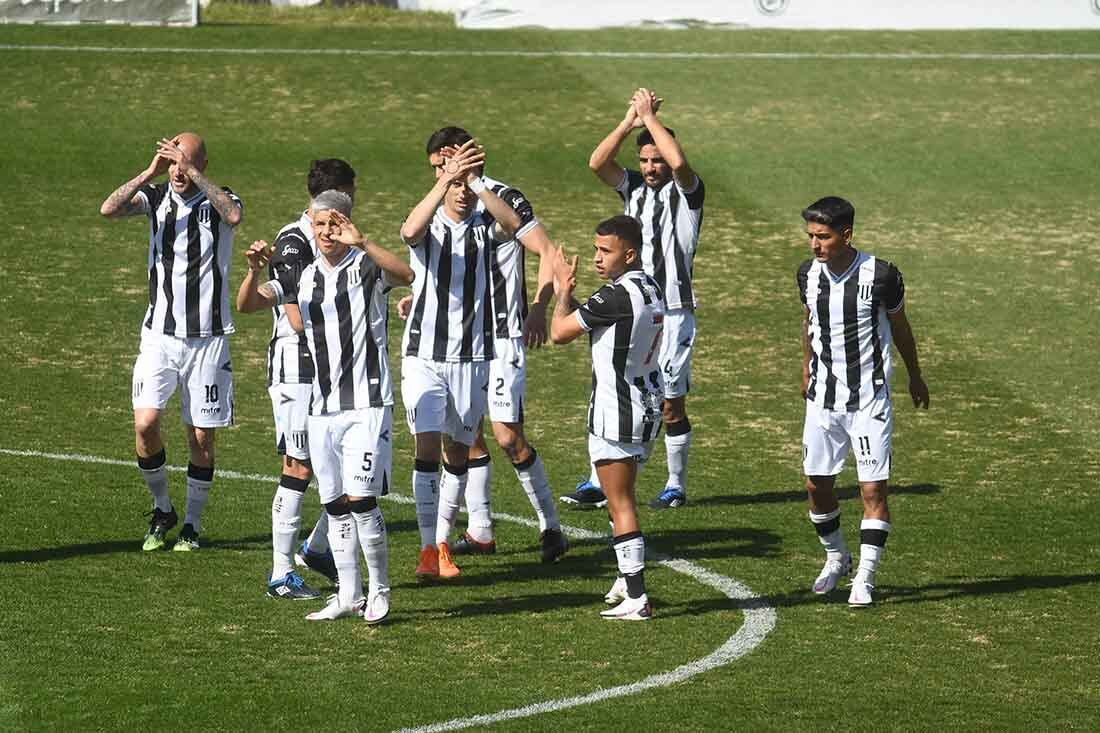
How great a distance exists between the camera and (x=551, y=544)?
12.7 meters

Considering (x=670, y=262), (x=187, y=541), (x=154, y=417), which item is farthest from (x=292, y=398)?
(x=670, y=262)

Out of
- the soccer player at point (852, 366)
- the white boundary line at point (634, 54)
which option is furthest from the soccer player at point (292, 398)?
the white boundary line at point (634, 54)

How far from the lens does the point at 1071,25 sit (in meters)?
34.5

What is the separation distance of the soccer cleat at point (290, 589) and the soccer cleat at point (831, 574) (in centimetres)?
306

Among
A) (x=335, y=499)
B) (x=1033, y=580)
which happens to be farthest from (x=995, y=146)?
(x=335, y=499)

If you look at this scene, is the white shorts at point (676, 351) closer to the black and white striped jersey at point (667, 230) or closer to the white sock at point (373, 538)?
the black and white striped jersey at point (667, 230)

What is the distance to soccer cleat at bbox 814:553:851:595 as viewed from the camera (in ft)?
39.2

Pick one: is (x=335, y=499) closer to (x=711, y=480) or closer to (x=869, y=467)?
(x=869, y=467)

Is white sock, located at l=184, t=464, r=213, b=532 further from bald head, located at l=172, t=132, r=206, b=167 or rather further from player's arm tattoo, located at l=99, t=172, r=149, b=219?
bald head, located at l=172, t=132, r=206, b=167

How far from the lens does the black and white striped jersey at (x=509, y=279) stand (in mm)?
12156

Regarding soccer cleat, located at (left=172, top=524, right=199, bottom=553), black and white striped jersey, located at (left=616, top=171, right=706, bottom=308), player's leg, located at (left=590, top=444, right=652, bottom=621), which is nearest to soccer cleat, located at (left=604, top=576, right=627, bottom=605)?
player's leg, located at (left=590, top=444, right=652, bottom=621)

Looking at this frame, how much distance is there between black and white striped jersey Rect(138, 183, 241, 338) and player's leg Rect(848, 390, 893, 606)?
168 inches

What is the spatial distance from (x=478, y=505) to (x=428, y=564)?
0.78 meters

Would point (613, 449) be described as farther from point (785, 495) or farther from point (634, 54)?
point (634, 54)
